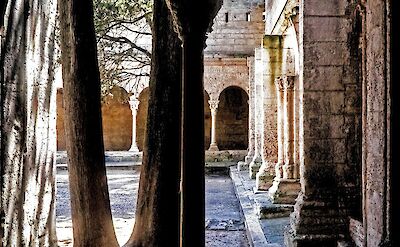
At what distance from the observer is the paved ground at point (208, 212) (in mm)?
7352

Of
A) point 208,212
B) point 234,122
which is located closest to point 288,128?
point 208,212

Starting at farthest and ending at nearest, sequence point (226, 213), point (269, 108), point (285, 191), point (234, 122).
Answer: point (234, 122)
point (269, 108)
point (226, 213)
point (285, 191)

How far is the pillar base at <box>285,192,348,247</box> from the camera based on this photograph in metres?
4.92

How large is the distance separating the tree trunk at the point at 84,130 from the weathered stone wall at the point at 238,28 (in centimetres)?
1544

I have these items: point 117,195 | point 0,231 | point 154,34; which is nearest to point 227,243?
point 0,231

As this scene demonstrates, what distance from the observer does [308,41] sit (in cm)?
530

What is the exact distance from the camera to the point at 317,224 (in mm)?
5012

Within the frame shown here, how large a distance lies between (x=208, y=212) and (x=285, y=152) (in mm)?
1832

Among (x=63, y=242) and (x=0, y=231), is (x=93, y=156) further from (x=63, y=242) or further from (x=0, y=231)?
(x=63, y=242)

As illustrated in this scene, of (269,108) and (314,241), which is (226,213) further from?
(314,241)

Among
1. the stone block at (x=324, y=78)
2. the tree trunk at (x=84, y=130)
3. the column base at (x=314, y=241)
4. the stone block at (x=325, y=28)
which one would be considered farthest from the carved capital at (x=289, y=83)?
the tree trunk at (x=84, y=130)

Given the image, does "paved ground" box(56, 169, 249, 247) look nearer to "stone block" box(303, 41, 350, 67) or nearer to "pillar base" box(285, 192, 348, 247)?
"pillar base" box(285, 192, 348, 247)

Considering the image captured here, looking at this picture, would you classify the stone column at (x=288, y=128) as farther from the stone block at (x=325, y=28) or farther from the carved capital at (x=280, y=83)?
the stone block at (x=325, y=28)

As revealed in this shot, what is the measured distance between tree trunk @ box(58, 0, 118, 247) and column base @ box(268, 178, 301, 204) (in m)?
5.26
